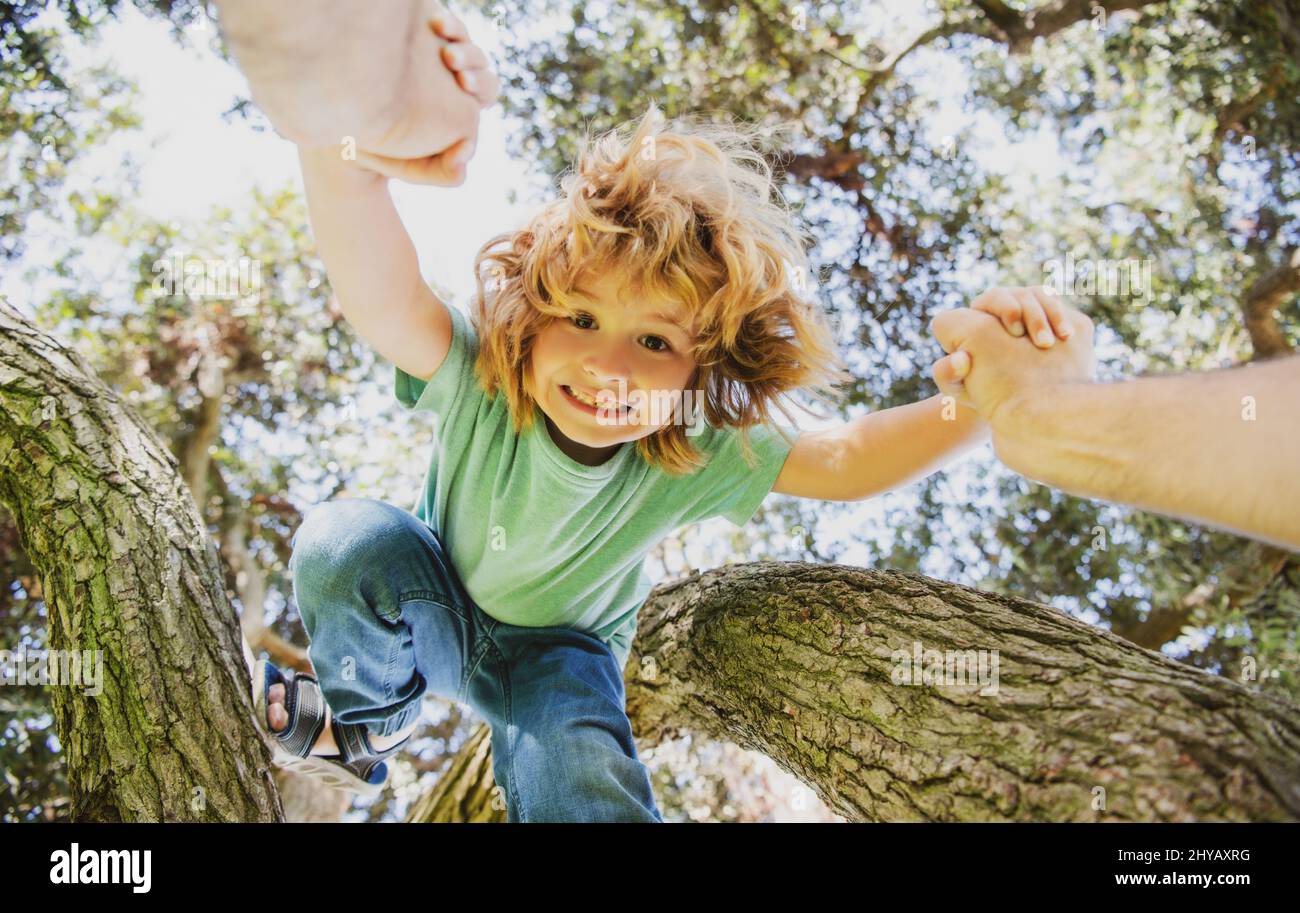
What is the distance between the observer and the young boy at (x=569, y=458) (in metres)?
2.06

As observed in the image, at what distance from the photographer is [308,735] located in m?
2.31

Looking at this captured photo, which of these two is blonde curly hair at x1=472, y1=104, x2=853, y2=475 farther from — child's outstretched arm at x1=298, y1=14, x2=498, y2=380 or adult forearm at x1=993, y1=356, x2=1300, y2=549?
adult forearm at x1=993, y1=356, x2=1300, y2=549

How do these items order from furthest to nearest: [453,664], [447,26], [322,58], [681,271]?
1. [453,664]
2. [681,271]
3. [447,26]
4. [322,58]

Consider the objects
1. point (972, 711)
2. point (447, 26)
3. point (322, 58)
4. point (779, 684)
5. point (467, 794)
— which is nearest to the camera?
point (322, 58)

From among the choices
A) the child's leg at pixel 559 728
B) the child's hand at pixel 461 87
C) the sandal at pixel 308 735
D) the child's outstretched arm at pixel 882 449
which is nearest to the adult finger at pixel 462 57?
the child's hand at pixel 461 87

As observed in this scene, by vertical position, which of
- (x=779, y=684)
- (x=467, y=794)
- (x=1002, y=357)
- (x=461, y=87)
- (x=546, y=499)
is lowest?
(x=779, y=684)

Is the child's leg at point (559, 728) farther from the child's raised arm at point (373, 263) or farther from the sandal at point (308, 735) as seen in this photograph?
the child's raised arm at point (373, 263)

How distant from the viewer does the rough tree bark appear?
1344 mm

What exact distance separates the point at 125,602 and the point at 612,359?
3.83 ft

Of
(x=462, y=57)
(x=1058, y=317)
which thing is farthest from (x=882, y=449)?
(x=462, y=57)

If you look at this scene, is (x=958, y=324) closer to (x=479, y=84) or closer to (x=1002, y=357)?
(x=1002, y=357)

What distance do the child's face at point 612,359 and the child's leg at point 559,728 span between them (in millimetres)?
558

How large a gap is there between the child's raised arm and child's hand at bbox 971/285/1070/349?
112cm

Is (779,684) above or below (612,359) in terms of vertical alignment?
below
